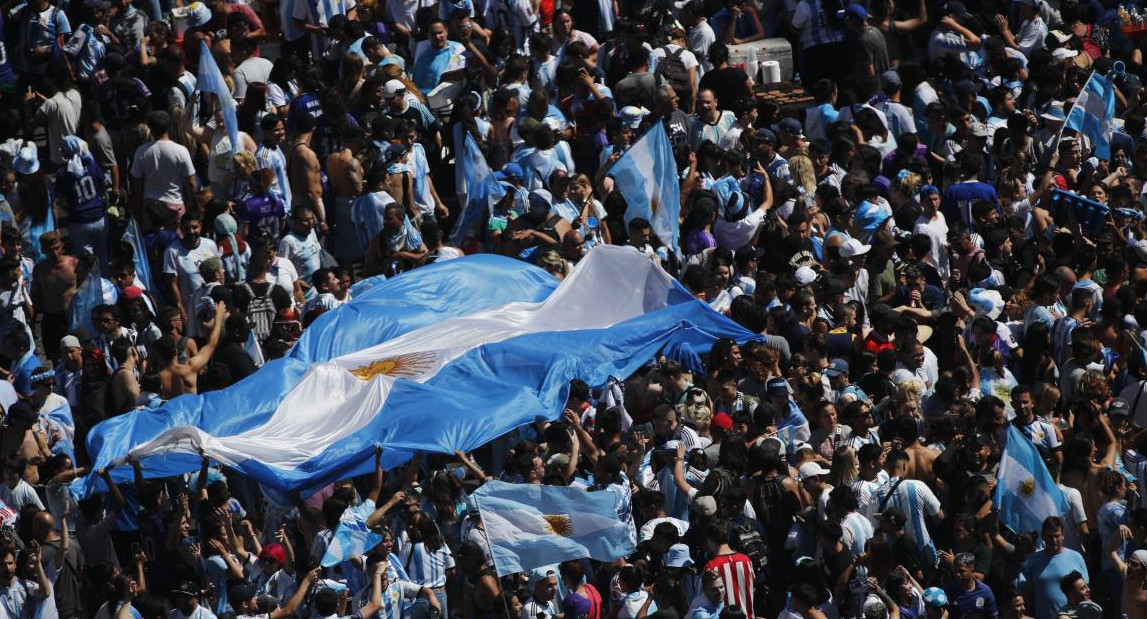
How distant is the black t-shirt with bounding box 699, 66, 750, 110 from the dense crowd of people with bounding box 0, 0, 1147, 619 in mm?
31

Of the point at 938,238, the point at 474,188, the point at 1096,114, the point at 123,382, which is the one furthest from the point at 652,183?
the point at 1096,114

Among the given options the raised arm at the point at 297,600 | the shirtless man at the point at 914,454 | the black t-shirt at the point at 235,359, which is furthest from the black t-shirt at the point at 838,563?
the black t-shirt at the point at 235,359

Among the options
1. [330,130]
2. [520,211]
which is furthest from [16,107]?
[520,211]

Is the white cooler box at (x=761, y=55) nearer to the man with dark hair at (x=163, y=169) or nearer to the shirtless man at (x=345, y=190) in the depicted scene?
the shirtless man at (x=345, y=190)

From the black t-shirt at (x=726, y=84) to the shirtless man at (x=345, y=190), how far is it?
12.1 ft

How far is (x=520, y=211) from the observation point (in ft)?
64.3

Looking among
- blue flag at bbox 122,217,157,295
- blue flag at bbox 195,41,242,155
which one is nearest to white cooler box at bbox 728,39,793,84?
blue flag at bbox 195,41,242,155

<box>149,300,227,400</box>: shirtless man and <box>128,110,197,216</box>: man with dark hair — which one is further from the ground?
<box>128,110,197,216</box>: man with dark hair

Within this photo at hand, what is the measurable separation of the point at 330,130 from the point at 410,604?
18.0 feet

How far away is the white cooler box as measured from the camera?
78.3 feet

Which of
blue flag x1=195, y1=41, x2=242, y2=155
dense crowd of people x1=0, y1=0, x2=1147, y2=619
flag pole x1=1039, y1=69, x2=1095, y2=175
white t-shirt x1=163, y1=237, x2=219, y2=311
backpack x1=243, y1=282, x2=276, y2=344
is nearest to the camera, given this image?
dense crowd of people x1=0, y1=0, x2=1147, y2=619

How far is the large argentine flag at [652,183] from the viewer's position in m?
19.7

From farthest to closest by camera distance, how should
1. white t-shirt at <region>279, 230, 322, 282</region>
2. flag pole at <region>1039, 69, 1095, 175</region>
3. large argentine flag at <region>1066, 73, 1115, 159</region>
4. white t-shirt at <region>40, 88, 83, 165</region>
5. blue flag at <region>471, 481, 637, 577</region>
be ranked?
large argentine flag at <region>1066, 73, 1115, 159</region> → flag pole at <region>1039, 69, 1095, 175</region> → white t-shirt at <region>40, 88, 83, 165</region> → white t-shirt at <region>279, 230, 322, 282</region> → blue flag at <region>471, 481, 637, 577</region>

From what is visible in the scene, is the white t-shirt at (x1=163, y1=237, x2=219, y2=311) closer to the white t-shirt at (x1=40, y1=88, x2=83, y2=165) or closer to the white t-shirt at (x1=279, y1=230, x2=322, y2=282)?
the white t-shirt at (x1=279, y1=230, x2=322, y2=282)
